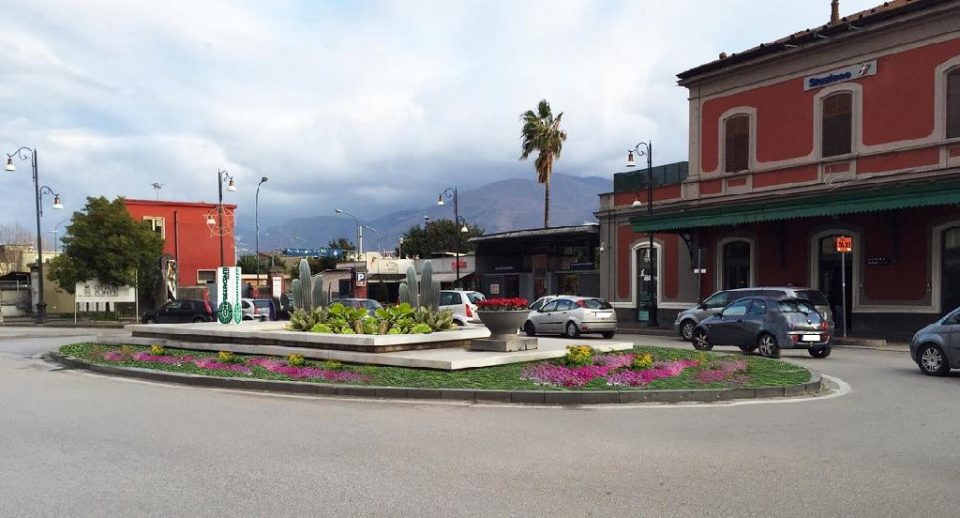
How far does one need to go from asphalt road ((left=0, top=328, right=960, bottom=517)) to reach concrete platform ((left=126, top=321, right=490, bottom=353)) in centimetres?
289

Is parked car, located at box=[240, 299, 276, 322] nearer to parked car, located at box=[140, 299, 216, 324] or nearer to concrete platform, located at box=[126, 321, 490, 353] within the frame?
parked car, located at box=[140, 299, 216, 324]

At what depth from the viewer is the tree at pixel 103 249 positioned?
41.9 m

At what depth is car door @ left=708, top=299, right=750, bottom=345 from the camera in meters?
18.9

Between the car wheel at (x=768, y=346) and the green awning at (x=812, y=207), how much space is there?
7.83 m

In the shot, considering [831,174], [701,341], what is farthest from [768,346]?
[831,174]

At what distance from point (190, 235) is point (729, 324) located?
176 ft

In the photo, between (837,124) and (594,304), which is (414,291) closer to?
(594,304)

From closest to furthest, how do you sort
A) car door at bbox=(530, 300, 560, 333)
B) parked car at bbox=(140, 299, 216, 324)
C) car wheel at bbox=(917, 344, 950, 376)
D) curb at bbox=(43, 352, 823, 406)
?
curb at bbox=(43, 352, 823, 406)
car wheel at bbox=(917, 344, 950, 376)
car door at bbox=(530, 300, 560, 333)
parked car at bbox=(140, 299, 216, 324)

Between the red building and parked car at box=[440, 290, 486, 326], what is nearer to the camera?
parked car at box=[440, 290, 486, 326]

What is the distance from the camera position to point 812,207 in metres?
24.9

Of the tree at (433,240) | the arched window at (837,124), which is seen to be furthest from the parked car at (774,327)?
the tree at (433,240)

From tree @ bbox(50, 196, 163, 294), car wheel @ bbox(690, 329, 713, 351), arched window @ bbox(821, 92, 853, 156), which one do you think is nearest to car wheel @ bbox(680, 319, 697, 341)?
car wheel @ bbox(690, 329, 713, 351)

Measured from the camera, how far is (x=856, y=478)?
257 inches

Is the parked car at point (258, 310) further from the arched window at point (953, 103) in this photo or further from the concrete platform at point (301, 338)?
the arched window at point (953, 103)
